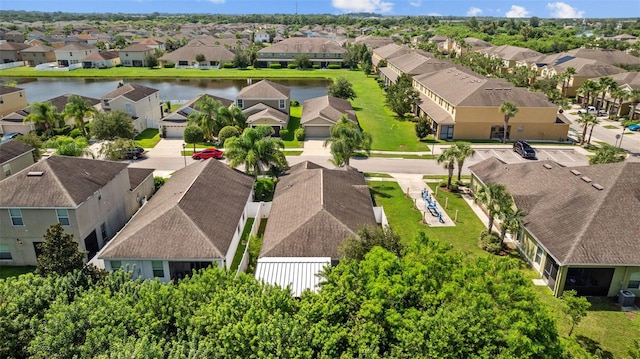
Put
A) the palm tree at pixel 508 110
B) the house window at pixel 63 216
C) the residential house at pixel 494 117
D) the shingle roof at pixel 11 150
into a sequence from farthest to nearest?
the residential house at pixel 494 117 → the palm tree at pixel 508 110 → the shingle roof at pixel 11 150 → the house window at pixel 63 216

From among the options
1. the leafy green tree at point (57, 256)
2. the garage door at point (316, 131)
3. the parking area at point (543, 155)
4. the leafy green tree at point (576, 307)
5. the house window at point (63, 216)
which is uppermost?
the leafy green tree at point (57, 256)

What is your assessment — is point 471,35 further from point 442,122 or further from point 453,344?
point 453,344

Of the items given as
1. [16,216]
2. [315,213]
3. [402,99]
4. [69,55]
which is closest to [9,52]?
[69,55]

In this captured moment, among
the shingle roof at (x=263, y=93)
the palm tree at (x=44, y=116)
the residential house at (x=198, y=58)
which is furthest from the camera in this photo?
the residential house at (x=198, y=58)

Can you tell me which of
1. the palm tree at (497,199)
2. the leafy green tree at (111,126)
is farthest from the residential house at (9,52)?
the palm tree at (497,199)

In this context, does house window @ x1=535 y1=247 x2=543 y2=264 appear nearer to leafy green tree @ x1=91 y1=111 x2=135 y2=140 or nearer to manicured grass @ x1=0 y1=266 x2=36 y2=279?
manicured grass @ x1=0 y1=266 x2=36 y2=279

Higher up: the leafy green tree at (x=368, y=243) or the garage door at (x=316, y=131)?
the leafy green tree at (x=368, y=243)

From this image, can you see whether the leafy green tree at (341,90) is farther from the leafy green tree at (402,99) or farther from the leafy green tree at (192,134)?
the leafy green tree at (192,134)
